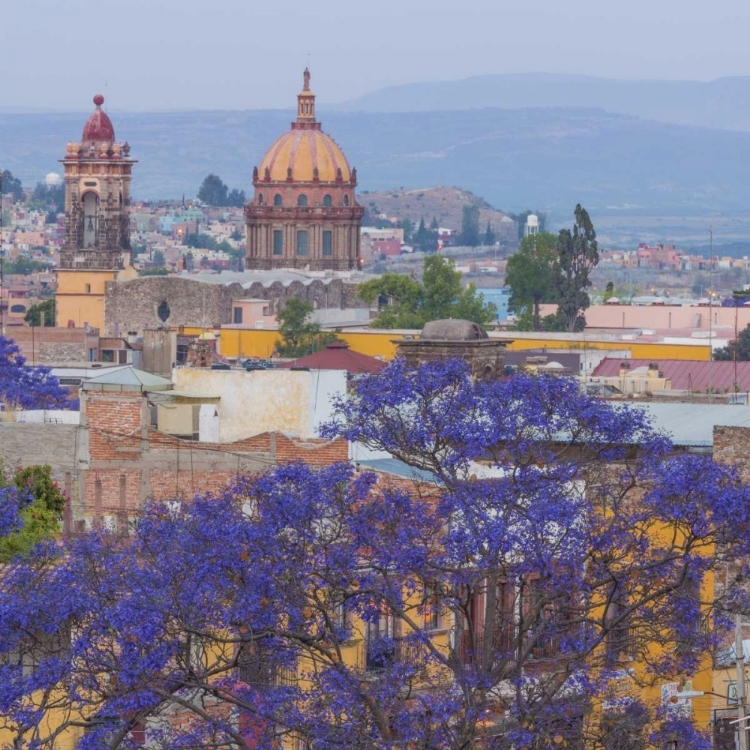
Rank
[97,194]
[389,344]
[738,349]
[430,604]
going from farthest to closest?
[97,194] < [389,344] < [738,349] < [430,604]

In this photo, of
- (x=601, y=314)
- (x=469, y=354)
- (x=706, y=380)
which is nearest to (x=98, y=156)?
(x=601, y=314)

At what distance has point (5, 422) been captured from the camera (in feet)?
120

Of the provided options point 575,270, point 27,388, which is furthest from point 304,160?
point 27,388

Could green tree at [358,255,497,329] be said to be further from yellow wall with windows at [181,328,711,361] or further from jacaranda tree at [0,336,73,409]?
jacaranda tree at [0,336,73,409]

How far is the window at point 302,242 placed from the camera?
121 m

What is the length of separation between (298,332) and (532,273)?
25.5 m

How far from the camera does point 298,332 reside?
98500 mm

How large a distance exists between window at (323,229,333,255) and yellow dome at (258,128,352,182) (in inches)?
81.1

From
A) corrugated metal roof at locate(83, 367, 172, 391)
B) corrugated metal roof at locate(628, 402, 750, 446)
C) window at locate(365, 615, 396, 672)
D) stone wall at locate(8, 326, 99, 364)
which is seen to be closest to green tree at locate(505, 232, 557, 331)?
stone wall at locate(8, 326, 99, 364)

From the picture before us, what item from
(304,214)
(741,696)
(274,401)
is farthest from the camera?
(304,214)

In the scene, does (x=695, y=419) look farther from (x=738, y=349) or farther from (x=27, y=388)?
(x=738, y=349)

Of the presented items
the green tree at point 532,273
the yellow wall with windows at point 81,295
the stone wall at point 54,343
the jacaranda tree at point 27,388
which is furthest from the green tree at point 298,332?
the jacaranda tree at point 27,388

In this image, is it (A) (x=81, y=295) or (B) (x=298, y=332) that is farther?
(A) (x=81, y=295)

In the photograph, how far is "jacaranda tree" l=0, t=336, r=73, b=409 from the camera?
4978 cm
